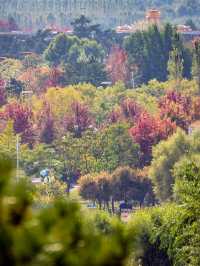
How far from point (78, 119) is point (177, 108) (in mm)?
5132

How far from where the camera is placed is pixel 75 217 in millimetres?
4887

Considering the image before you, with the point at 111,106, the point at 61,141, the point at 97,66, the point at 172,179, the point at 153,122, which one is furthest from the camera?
the point at 97,66

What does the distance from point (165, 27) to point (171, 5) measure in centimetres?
8364

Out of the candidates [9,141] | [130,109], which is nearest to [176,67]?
[130,109]

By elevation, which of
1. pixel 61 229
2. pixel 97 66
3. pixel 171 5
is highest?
pixel 61 229

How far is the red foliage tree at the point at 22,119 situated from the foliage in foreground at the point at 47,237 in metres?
63.7

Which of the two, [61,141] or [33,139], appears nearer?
[61,141]

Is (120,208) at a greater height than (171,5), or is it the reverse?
(120,208)

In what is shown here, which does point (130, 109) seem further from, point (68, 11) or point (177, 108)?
point (68, 11)

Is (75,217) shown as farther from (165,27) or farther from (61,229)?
(165,27)

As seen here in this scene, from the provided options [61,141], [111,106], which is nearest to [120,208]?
[61,141]

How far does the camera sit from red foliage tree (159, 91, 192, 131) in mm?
71438

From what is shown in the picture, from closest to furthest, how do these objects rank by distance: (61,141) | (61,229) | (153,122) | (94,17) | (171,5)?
(61,229), (61,141), (153,122), (94,17), (171,5)

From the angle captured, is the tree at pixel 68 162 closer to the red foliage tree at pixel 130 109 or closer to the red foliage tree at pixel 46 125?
the red foliage tree at pixel 46 125
